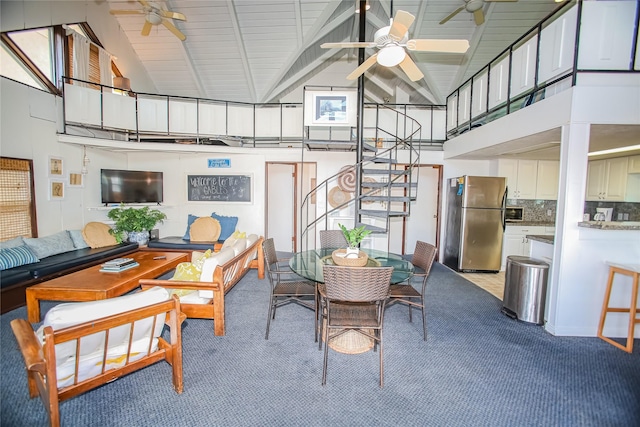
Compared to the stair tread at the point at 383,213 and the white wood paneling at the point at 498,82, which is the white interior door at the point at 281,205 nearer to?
the stair tread at the point at 383,213

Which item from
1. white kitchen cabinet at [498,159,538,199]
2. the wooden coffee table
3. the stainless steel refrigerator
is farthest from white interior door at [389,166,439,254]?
the wooden coffee table

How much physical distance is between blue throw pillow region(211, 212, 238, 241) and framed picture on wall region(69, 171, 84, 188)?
228 cm

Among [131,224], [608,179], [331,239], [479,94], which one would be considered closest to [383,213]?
[331,239]

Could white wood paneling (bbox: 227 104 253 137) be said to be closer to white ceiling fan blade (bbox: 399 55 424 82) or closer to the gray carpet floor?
white ceiling fan blade (bbox: 399 55 424 82)

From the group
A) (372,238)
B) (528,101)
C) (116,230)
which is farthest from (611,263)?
(116,230)

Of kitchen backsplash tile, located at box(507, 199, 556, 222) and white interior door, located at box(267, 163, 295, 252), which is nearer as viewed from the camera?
kitchen backsplash tile, located at box(507, 199, 556, 222)

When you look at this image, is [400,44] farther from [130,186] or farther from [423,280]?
[130,186]

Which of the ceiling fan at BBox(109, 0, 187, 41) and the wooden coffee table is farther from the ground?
the ceiling fan at BBox(109, 0, 187, 41)

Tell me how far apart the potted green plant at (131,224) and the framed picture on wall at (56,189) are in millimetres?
738

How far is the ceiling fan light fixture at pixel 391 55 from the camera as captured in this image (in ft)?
8.68

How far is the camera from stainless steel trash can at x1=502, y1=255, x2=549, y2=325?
3.00m

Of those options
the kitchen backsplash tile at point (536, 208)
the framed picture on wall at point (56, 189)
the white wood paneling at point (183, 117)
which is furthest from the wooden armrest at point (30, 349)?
the kitchen backsplash tile at point (536, 208)

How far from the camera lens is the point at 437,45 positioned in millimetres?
2660

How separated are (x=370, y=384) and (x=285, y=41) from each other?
6.57m
